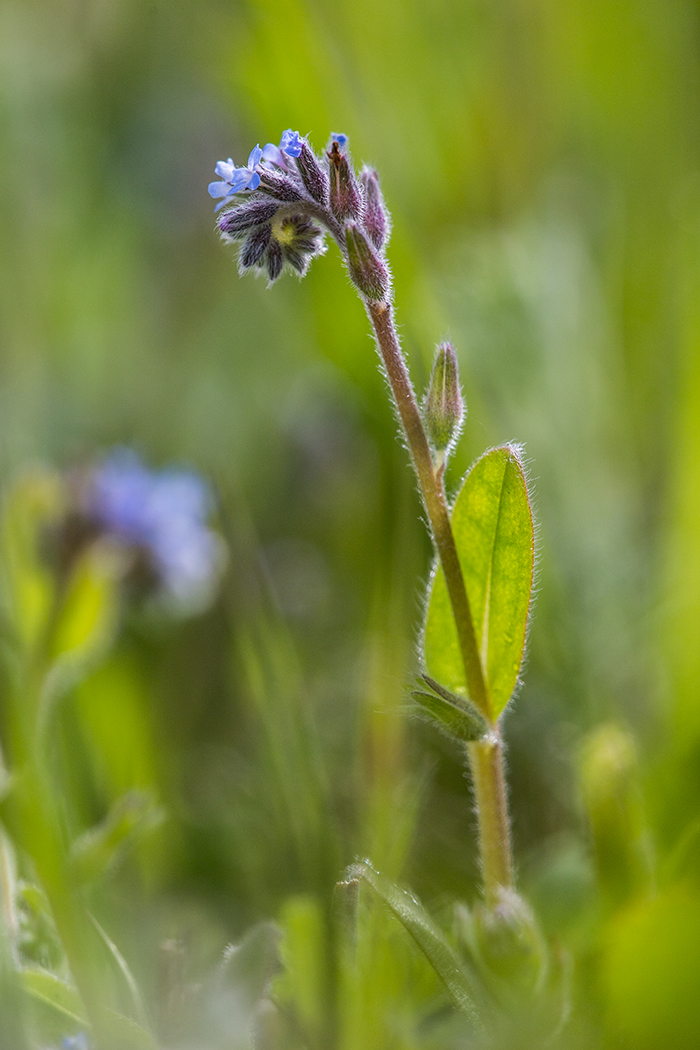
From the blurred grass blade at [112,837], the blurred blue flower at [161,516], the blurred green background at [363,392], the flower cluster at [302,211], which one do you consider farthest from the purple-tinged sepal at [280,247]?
the blurred blue flower at [161,516]

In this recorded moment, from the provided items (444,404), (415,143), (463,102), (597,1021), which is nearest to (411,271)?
(415,143)

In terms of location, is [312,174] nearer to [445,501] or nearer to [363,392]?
[445,501]

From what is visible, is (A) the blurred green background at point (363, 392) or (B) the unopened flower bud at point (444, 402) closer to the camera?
(B) the unopened flower bud at point (444, 402)

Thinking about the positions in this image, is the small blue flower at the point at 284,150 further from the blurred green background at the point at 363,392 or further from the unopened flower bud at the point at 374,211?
the blurred green background at the point at 363,392

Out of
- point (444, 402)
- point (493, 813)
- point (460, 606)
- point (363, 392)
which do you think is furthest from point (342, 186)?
point (363, 392)

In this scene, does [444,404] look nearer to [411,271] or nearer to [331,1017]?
Answer: [331,1017]

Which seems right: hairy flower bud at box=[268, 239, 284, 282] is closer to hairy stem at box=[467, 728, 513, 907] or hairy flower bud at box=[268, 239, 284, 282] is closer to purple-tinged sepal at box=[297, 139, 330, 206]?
purple-tinged sepal at box=[297, 139, 330, 206]
